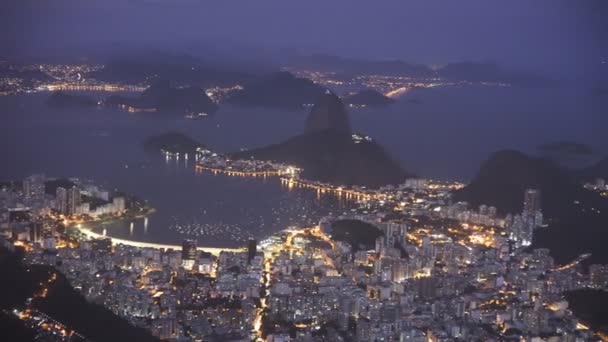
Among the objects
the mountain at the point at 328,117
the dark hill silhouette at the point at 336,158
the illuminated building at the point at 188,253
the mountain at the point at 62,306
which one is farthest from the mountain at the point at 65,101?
the mountain at the point at 62,306

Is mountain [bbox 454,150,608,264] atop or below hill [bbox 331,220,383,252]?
atop

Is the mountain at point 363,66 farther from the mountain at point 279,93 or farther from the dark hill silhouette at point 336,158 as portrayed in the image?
the dark hill silhouette at point 336,158

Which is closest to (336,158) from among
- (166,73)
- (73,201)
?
(73,201)

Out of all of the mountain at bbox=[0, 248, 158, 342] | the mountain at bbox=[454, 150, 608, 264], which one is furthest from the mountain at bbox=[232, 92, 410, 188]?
the mountain at bbox=[0, 248, 158, 342]

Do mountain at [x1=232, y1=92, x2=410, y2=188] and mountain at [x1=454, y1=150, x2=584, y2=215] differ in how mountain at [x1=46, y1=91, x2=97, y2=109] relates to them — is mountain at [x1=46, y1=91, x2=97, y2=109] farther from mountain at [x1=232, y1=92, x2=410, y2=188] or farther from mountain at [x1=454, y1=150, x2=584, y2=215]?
mountain at [x1=454, y1=150, x2=584, y2=215]

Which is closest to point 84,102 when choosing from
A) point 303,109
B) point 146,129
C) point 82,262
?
point 146,129

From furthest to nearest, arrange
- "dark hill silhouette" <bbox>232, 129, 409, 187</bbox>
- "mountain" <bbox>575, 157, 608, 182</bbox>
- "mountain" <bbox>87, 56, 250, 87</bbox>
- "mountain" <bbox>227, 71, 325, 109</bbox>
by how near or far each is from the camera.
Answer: "mountain" <bbox>87, 56, 250, 87</bbox>, "mountain" <bbox>227, 71, 325, 109</bbox>, "dark hill silhouette" <bbox>232, 129, 409, 187</bbox>, "mountain" <bbox>575, 157, 608, 182</bbox>

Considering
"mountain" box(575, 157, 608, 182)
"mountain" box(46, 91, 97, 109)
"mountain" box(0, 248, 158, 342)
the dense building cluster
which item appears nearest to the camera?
"mountain" box(0, 248, 158, 342)

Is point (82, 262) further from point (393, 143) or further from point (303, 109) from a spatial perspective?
point (303, 109)
